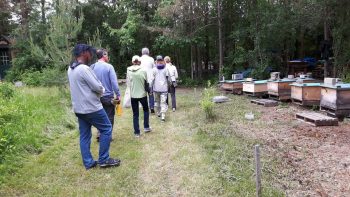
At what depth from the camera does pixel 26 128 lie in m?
7.12

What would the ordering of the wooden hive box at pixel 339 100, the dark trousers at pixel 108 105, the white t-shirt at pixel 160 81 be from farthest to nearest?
the white t-shirt at pixel 160 81 → the wooden hive box at pixel 339 100 → the dark trousers at pixel 108 105

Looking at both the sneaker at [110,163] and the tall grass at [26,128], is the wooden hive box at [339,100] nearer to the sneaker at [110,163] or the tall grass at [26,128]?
the sneaker at [110,163]

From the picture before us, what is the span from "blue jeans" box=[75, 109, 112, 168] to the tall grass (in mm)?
1050

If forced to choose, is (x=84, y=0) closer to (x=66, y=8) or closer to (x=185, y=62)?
(x=185, y=62)

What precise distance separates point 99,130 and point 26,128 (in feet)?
8.24

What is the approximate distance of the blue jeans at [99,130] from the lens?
17.4 feet

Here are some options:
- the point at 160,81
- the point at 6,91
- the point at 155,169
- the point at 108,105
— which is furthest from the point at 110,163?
the point at 6,91

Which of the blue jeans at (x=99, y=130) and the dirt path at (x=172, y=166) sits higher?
the blue jeans at (x=99, y=130)

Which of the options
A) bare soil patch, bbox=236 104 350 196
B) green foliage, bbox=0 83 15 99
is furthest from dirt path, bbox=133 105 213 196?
green foliage, bbox=0 83 15 99

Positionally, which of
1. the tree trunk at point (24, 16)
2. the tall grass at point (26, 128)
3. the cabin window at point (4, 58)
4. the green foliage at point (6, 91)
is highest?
the tree trunk at point (24, 16)

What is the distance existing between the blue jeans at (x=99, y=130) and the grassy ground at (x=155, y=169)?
0.20m

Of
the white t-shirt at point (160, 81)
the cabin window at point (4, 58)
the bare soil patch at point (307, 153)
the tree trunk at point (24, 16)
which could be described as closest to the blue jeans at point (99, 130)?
the bare soil patch at point (307, 153)

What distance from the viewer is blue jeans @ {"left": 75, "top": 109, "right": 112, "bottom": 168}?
209 inches

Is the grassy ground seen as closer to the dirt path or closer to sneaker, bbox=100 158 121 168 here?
the dirt path
